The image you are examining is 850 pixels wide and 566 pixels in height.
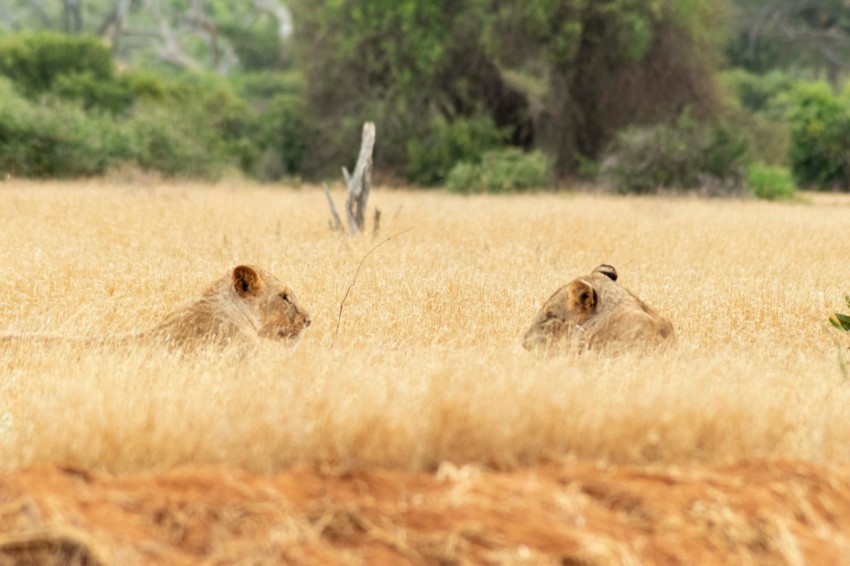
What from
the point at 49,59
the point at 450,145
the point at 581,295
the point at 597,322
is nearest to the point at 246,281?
the point at 581,295

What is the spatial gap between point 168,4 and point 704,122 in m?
40.2

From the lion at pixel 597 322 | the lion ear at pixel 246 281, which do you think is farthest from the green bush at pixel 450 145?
the lion ear at pixel 246 281

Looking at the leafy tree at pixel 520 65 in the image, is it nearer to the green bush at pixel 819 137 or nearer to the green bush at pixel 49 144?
the green bush at pixel 819 137

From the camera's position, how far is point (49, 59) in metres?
32.3

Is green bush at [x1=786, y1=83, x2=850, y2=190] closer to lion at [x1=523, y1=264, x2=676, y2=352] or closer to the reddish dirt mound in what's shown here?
lion at [x1=523, y1=264, x2=676, y2=352]

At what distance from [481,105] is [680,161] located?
682cm

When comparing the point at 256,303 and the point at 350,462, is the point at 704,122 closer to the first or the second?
the point at 256,303

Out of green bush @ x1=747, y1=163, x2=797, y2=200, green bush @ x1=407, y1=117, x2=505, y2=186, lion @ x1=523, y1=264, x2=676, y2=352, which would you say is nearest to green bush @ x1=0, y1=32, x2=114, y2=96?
green bush @ x1=407, y1=117, x2=505, y2=186

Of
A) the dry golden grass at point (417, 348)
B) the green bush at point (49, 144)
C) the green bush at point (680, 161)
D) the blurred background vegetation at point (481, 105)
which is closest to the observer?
the dry golden grass at point (417, 348)

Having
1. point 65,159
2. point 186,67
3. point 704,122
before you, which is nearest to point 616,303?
point 65,159

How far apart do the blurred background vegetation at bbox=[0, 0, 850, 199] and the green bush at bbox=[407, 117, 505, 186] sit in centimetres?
4

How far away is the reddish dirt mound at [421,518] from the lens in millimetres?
3309

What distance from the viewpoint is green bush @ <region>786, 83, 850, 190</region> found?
29.4 m

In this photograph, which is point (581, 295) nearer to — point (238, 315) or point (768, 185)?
point (238, 315)
